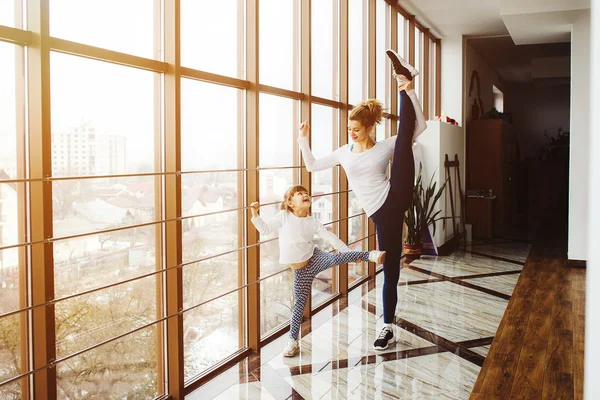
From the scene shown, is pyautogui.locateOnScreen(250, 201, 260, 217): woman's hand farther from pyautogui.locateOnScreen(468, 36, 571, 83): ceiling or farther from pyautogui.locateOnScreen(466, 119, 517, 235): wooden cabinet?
pyautogui.locateOnScreen(468, 36, 571, 83): ceiling

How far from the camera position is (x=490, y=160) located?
7984 millimetres

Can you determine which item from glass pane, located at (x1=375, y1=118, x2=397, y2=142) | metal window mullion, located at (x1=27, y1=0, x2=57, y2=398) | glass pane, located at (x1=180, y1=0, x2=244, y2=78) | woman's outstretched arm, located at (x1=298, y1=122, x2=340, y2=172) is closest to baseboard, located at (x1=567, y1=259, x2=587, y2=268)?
glass pane, located at (x1=375, y1=118, x2=397, y2=142)

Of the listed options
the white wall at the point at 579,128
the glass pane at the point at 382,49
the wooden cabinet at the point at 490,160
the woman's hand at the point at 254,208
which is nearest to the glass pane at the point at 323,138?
the woman's hand at the point at 254,208

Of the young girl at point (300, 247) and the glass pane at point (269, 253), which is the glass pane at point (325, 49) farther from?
the young girl at point (300, 247)

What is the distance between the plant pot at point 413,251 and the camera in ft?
20.1

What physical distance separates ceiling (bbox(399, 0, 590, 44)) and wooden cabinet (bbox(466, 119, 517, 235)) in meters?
1.33

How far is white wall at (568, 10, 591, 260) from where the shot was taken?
223 inches

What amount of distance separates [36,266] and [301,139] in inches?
63.8

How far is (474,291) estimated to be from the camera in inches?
186

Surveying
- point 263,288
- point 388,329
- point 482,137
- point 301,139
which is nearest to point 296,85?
point 301,139

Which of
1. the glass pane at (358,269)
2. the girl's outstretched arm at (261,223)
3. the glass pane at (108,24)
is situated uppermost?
the glass pane at (108,24)

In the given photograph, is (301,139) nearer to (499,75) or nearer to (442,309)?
(442,309)

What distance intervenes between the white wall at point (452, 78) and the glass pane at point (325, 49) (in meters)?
3.73

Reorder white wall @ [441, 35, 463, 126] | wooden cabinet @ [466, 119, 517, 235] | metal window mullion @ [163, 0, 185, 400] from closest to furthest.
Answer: metal window mullion @ [163, 0, 185, 400]
white wall @ [441, 35, 463, 126]
wooden cabinet @ [466, 119, 517, 235]
